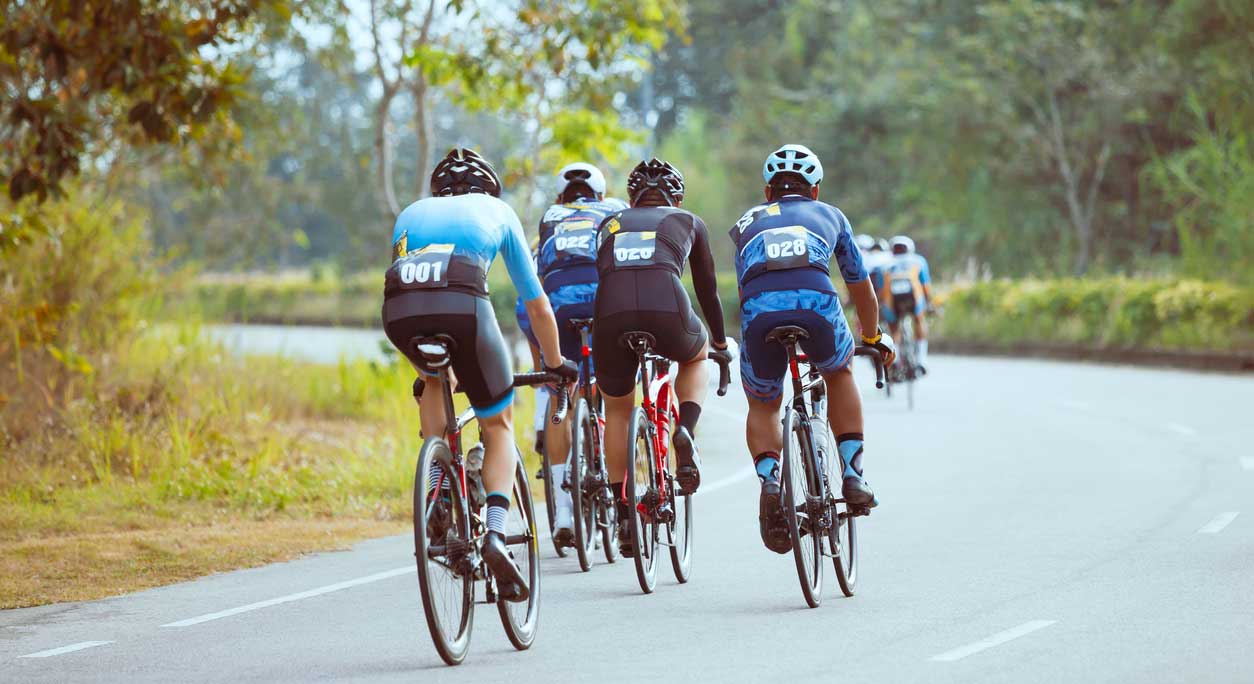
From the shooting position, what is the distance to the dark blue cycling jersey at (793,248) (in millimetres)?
8102

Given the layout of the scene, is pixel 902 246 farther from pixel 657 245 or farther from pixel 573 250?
pixel 657 245

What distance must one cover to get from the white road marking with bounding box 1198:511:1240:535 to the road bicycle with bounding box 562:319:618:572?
11.2 feet

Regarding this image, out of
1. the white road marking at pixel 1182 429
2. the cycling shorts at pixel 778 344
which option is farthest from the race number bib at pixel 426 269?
the white road marking at pixel 1182 429

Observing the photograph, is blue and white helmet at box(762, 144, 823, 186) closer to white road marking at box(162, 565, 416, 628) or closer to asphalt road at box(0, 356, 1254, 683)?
asphalt road at box(0, 356, 1254, 683)

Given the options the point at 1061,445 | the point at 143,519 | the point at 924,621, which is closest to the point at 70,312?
the point at 143,519

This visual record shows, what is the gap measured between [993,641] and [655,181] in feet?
9.65

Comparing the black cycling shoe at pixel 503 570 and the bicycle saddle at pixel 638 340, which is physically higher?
the bicycle saddle at pixel 638 340

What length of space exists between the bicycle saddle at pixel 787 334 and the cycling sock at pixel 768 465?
23.1 inches

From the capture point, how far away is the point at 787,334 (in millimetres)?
8102

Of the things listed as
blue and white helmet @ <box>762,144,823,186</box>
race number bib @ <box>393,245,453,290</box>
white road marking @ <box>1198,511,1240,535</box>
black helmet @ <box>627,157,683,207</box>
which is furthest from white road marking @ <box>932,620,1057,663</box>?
white road marking @ <box>1198,511,1240,535</box>

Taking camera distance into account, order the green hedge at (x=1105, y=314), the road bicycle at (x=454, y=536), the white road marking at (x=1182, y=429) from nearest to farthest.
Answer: the road bicycle at (x=454, y=536) < the white road marking at (x=1182, y=429) < the green hedge at (x=1105, y=314)

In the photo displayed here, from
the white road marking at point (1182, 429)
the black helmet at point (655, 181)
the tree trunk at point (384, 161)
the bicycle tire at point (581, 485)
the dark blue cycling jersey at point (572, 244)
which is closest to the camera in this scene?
the black helmet at point (655, 181)

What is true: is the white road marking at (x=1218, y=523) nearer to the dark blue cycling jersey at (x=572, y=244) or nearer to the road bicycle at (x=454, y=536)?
the dark blue cycling jersey at (x=572, y=244)

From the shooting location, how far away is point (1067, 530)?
10539 mm
